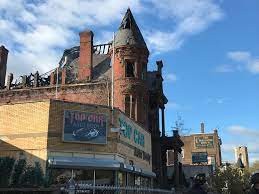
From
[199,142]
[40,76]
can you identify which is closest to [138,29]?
[40,76]

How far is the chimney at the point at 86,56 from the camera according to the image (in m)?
41.6

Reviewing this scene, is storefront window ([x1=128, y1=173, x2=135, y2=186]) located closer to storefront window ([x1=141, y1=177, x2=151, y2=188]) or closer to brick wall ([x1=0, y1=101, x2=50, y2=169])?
storefront window ([x1=141, y1=177, x2=151, y2=188])

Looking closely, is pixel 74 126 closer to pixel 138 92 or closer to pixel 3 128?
pixel 3 128

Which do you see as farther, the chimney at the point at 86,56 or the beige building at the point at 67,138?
the chimney at the point at 86,56

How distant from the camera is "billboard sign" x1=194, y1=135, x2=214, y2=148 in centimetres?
8966

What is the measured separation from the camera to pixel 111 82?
→ 39000 mm

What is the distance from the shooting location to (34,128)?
26.4 meters

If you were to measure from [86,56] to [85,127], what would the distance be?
50.8 feet

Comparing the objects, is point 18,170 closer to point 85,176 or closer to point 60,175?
point 60,175

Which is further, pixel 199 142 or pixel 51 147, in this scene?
pixel 199 142

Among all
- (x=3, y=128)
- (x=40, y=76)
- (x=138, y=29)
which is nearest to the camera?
(x=3, y=128)

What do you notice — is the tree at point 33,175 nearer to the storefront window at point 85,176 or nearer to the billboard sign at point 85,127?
the storefront window at point 85,176

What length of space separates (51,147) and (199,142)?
6738cm

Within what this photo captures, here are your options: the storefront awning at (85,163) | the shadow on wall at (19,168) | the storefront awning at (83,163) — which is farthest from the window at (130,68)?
the shadow on wall at (19,168)
